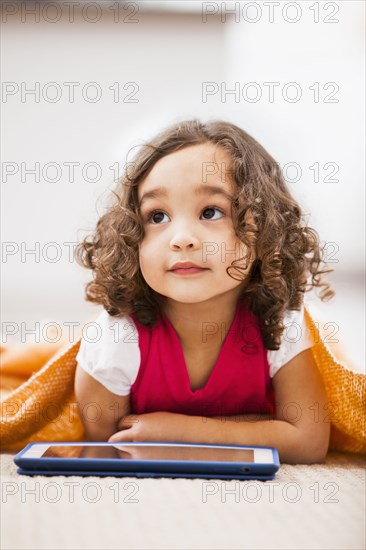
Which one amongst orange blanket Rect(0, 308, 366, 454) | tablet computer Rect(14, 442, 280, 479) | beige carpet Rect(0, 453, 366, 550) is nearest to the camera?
beige carpet Rect(0, 453, 366, 550)

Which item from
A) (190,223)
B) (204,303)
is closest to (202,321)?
(204,303)

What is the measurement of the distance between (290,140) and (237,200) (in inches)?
5.8

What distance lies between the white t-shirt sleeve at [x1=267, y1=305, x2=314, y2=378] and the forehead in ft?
0.53

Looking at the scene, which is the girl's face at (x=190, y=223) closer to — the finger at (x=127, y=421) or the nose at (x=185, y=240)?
the nose at (x=185, y=240)

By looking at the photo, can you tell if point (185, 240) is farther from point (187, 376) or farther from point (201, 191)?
point (187, 376)

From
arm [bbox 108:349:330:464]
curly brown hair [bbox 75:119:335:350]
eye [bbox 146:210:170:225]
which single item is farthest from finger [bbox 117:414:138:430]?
eye [bbox 146:210:170:225]

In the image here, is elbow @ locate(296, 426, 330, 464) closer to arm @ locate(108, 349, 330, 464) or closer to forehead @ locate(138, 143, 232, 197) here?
arm @ locate(108, 349, 330, 464)

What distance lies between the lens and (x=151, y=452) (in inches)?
23.6

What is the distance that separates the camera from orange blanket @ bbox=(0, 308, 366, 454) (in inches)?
26.6

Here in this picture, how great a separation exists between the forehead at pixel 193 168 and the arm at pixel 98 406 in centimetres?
22

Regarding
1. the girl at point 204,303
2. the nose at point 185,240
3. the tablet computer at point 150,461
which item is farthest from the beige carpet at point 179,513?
the nose at point 185,240

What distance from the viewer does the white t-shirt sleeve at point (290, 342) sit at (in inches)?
27.5

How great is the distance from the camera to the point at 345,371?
677mm

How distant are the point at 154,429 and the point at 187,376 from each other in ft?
0.23
